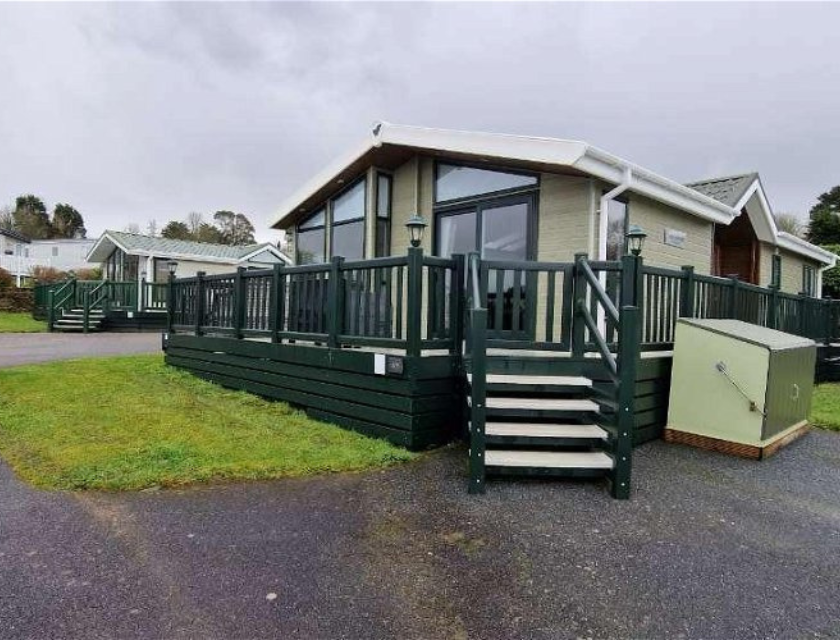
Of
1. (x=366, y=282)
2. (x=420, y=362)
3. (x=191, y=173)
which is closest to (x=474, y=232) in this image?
(x=366, y=282)

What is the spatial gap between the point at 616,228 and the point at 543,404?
3.57 m

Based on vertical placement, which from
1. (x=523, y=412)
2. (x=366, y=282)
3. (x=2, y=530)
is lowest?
(x=2, y=530)

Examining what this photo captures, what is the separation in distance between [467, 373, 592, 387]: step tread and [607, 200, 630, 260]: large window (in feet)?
8.99

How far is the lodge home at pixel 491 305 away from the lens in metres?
4.15

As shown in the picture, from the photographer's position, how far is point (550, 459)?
3.87m

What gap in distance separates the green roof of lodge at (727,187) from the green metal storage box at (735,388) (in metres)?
4.65

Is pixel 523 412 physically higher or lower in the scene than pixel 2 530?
higher

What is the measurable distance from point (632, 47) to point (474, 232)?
7.38 meters

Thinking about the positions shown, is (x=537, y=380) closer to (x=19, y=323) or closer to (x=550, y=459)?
(x=550, y=459)

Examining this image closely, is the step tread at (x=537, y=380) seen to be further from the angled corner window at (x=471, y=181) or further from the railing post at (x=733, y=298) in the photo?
the angled corner window at (x=471, y=181)

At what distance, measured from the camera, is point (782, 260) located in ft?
40.2

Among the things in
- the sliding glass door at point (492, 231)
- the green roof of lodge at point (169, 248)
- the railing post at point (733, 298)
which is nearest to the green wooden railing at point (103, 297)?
the green roof of lodge at point (169, 248)

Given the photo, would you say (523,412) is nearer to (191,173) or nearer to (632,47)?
(632,47)

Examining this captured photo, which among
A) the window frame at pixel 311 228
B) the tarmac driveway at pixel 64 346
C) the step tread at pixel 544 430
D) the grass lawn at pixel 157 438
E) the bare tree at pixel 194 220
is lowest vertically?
the grass lawn at pixel 157 438
